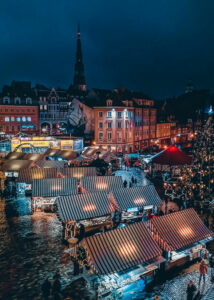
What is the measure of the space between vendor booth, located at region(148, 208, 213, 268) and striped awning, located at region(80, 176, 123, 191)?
8441 millimetres

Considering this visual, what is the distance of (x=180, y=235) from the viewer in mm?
13273

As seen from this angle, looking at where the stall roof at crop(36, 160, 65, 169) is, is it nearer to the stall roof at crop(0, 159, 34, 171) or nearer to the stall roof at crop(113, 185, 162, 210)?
the stall roof at crop(0, 159, 34, 171)

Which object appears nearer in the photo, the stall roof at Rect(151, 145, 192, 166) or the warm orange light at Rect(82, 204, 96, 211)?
the warm orange light at Rect(82, 204, 96, 211)

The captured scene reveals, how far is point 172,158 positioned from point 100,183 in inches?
465

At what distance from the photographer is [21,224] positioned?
1811cm

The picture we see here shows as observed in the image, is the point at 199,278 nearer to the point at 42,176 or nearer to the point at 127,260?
the point at 127,260

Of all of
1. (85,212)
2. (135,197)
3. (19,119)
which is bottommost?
(85,212)

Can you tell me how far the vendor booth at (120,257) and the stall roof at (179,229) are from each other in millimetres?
770

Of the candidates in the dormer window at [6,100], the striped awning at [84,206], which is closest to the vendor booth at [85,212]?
the striped awning at [84,206]

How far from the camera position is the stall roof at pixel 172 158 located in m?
29.4

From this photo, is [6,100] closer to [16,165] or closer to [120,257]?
[16,165]

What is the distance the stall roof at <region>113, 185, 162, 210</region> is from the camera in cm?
1813

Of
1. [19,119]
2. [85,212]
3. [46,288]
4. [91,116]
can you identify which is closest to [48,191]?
[85,212]

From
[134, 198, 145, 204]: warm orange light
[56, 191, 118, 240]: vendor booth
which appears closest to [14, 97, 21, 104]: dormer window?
[56, 191, 118, 240]: vendor booth
